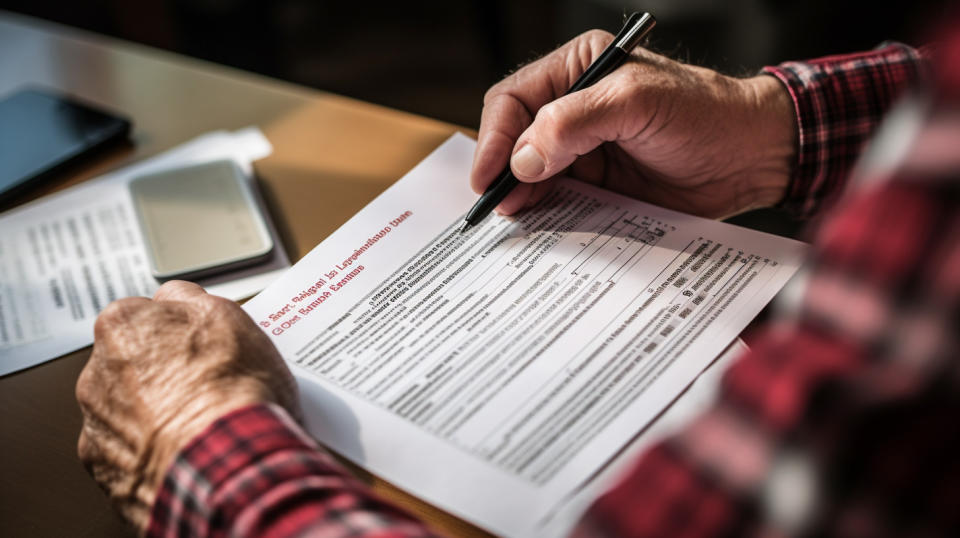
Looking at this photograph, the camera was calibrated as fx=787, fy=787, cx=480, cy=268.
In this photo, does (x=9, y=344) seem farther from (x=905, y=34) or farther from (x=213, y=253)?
(x=905, y=34)

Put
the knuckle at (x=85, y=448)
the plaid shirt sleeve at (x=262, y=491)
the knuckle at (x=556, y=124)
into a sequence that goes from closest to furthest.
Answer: the plaid shirt sleeve at (x=262, y=491)
the knuckle at (x=85, y=448)
the knuckle at (x=556, y=124)

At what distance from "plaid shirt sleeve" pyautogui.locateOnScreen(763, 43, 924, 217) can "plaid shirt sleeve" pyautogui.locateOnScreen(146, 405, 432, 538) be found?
62 centimetres

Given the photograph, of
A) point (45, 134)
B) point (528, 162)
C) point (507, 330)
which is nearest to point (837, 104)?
point (528, 162)

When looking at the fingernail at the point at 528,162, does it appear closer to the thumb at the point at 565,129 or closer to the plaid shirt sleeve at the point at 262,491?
the thumb at the point at 565,129

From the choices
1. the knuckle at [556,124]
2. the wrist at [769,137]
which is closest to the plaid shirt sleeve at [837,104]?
the wrist at [769,137]

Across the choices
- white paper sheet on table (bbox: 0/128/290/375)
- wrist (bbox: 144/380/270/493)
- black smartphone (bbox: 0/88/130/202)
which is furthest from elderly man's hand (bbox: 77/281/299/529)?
black smartphone (bbox: 0/88/130/202)

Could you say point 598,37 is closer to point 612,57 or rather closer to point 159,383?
point 612,57

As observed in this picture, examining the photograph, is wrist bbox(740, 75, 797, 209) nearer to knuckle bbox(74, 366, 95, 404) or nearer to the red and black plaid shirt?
the red and black plaid shirt

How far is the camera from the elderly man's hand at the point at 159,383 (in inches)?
20.9

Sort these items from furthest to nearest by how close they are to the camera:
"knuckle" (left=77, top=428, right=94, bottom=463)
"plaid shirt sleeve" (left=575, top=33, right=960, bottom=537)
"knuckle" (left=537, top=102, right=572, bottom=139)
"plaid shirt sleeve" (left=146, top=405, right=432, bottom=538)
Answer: "knuckle" (left=537, top=102, right=572, bottom=139) → "knuckle" (left=77, top=428, right=94, bottom=463) → "plaid shirt sleeve" (left=146, top=405, right=432, bottom=538) → "plaid shirt sleeve" (left=575, top=33, right=960, bottom=537)

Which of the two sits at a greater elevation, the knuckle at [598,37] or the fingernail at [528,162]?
the knuckle at [598,37]

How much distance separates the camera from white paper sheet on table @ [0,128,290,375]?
0.73 meters

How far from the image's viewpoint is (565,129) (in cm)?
73

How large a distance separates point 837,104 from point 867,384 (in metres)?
0.63
